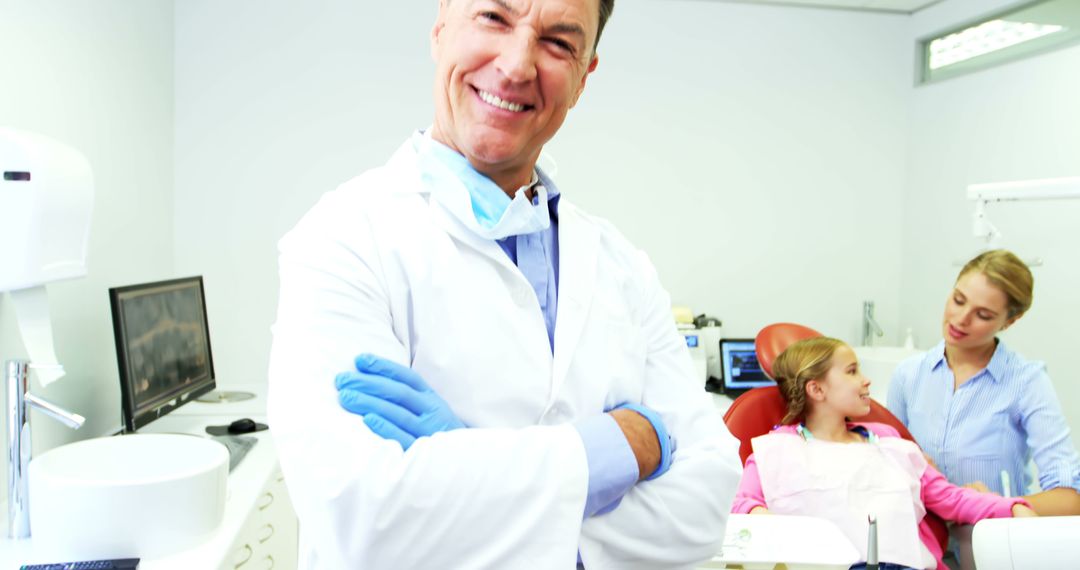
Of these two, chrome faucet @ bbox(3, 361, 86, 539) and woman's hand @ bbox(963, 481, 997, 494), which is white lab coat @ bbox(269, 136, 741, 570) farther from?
woman's hand @ bbox(963, 481, 997, 494)

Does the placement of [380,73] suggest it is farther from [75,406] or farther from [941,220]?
[941,220]

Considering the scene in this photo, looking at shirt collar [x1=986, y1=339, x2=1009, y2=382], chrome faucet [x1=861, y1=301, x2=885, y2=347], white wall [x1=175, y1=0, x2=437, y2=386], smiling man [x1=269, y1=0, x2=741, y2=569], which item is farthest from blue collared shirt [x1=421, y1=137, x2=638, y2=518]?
chrome faucet [x1=861, y1=301, x2=885, y2=347]

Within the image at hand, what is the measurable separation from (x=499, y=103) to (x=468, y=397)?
364 millimetres

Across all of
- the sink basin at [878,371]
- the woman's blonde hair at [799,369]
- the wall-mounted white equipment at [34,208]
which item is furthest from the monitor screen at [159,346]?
the sink basin at [878,371]

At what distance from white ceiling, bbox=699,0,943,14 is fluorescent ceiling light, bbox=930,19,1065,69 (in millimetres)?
199

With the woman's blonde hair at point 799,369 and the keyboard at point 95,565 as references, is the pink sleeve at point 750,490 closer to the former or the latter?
the woman's blonde hair at point 799,369

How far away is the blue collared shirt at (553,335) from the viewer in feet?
2.83

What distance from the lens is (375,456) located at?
786 mm

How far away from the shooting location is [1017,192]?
2.26 meters

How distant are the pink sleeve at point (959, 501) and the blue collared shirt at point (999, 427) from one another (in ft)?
0.46

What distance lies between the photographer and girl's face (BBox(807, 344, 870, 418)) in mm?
2385

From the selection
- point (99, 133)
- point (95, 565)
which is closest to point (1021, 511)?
point (95, 565)

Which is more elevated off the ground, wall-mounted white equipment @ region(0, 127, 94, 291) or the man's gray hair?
the man's gray hair

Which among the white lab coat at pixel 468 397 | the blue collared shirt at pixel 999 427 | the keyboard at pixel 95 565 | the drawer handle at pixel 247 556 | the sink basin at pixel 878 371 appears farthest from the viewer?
the sink basin at pixel 878 371
